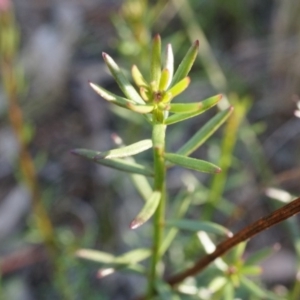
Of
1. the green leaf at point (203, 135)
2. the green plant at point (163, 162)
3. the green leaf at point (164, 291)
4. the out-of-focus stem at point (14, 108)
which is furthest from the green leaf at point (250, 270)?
the out-of-focus stem at point (14, 108)

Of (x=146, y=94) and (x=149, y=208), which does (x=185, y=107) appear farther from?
(x=149, y=208)

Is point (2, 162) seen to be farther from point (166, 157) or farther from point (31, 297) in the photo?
point (166, 157)

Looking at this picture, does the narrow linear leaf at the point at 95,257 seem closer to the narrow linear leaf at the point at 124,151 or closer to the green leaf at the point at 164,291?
the green leaf at the point at 164,291

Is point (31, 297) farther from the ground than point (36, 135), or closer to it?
closer to it

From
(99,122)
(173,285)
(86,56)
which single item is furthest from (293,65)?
(173,285)

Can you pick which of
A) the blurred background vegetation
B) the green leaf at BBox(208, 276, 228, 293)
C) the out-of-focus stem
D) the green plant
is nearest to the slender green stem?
the green plant

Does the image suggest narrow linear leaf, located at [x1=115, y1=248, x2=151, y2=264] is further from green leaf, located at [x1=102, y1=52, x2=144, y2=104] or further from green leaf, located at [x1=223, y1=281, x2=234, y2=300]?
green leaf, located at [x1=102, y1=52, x2=144, y2=104]

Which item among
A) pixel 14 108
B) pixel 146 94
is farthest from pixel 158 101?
pixel 14 108
